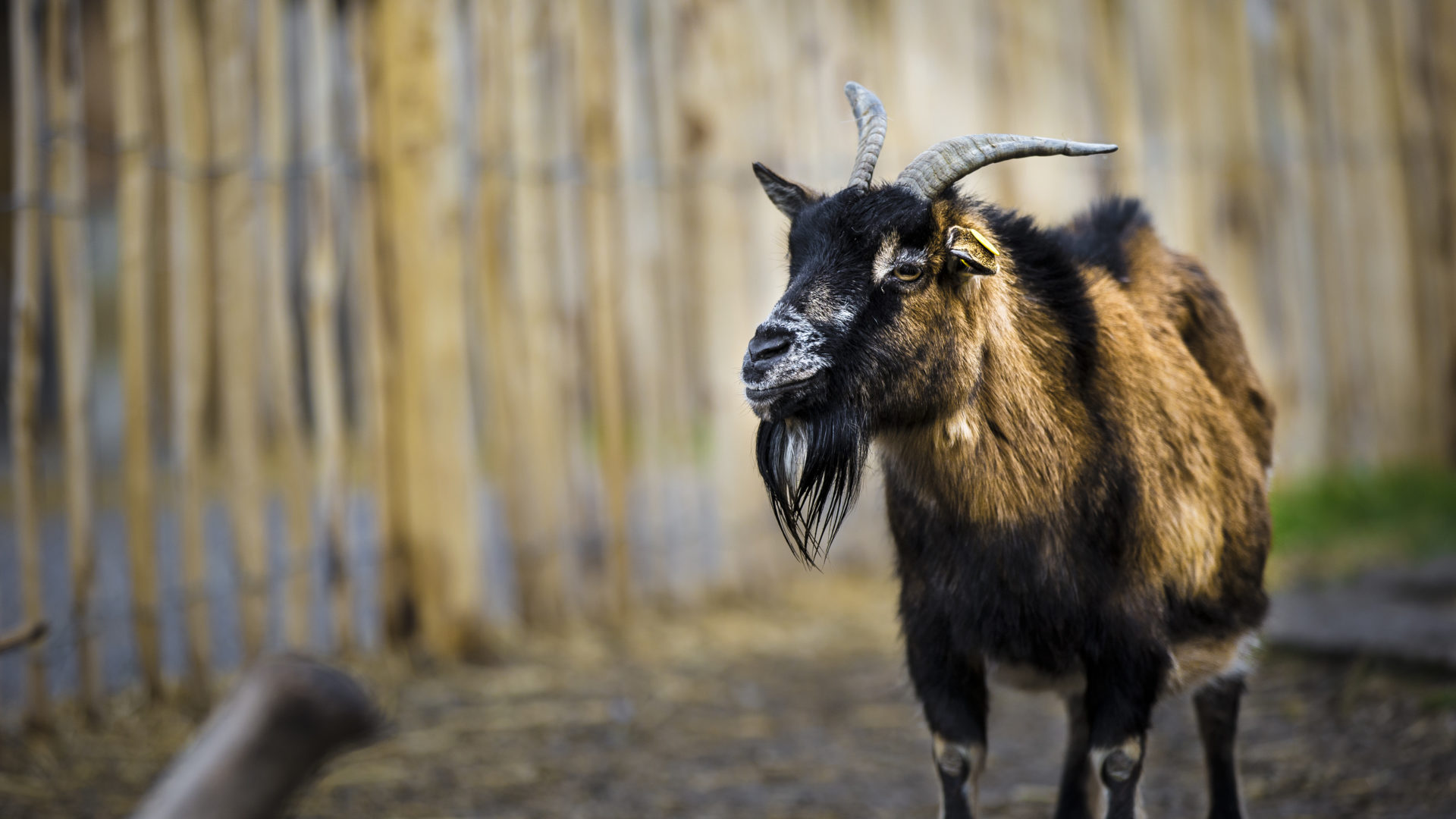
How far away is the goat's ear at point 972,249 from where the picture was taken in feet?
8.76

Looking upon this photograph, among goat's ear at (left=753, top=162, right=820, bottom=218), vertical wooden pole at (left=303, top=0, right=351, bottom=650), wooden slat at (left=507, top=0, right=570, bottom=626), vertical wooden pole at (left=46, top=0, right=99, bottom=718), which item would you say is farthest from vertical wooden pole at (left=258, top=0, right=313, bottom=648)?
goat's ear at (left=753, top=162, right=820, bottom=218)

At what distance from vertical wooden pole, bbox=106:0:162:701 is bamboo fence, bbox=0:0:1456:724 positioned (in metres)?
0.01

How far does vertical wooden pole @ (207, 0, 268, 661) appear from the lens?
4754mm

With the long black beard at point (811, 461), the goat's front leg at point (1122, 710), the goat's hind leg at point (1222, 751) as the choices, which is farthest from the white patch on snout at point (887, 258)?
the goat's hind leg at point (1222, 751)

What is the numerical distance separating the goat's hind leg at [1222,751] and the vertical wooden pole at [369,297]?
3520mm

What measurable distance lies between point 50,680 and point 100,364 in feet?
28.5

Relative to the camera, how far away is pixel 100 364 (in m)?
12.4

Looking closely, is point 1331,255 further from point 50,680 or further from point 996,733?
point 50,680

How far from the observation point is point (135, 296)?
4.48 meters

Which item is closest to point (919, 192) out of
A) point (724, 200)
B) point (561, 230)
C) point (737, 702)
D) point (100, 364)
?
point (737, 702)

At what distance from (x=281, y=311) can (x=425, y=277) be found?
690 mm

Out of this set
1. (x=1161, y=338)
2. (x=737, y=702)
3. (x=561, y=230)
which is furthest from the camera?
(x=561, y=230)

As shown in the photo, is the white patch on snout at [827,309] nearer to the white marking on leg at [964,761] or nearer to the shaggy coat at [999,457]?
the shaggy coat at [999,457]

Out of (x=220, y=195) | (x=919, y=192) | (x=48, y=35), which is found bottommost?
(x=919, y=192)
